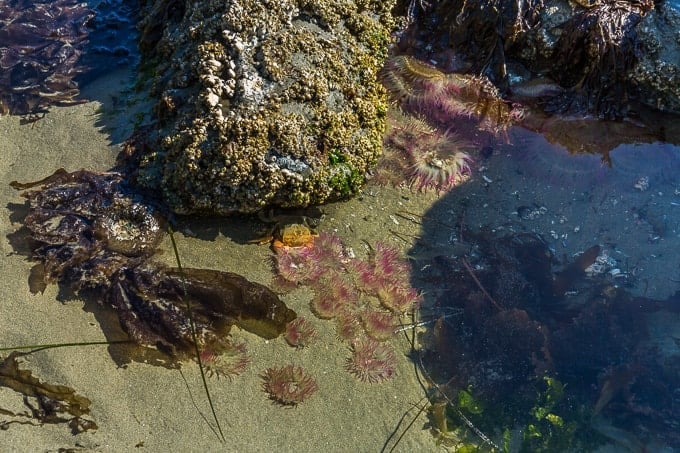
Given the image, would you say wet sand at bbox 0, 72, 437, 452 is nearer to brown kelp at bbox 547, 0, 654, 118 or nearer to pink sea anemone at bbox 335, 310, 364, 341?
pink sea anemone at bbox 335, 310, 364, 341

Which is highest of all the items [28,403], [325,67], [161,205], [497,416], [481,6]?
[481,6]

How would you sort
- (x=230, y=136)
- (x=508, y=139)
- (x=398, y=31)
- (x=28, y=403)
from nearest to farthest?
(x=28, y=403) → (x=230, y=136) → (x=508, y=139) → (x=398, y=31)

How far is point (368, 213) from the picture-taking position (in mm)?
4785

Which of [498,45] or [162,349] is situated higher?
[498,45]

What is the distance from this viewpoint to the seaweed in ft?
11.4

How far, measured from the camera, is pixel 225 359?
3875mm

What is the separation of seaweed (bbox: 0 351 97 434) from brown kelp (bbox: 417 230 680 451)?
2.20m

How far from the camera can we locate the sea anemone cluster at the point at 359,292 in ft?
13.3

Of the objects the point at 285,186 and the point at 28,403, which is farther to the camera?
the point at 285,186

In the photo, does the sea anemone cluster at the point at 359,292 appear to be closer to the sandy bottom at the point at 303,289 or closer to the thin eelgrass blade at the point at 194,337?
the sandy bottom at the point at 303,289

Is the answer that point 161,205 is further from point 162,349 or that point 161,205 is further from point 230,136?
point 162,349

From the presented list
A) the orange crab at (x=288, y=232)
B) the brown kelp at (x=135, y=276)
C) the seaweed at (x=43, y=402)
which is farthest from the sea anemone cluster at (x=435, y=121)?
the seaweed at (x=43, y=402)

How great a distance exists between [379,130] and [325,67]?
698 millimetres

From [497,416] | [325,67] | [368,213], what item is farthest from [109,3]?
[497,416]
